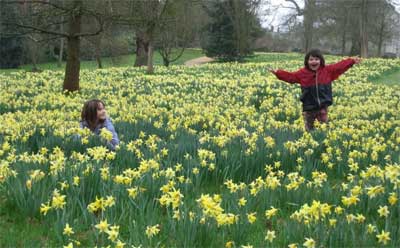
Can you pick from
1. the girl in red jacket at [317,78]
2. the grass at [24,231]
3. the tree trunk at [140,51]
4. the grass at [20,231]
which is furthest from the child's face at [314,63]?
the tree trunk at [140,51]

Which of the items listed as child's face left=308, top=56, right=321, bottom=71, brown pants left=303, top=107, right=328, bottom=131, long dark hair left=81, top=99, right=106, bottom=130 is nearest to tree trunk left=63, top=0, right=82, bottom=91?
long dark hair left=81, top=99, right=106, bottom=130

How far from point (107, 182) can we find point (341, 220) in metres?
1.75

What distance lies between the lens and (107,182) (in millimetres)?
3613

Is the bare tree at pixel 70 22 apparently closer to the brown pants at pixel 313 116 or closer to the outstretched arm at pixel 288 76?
the outstretched arm at pixel 288 76

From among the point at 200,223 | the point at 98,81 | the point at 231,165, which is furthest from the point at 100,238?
the point at 98,81

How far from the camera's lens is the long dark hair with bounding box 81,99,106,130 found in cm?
592

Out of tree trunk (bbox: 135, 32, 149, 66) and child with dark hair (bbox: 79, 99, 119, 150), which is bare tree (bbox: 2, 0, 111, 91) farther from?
tree trunk (bbox: 135, 32, 149, 66)

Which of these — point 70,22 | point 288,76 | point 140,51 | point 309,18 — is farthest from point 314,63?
point 309,18

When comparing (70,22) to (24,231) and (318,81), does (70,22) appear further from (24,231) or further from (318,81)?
(24,231)

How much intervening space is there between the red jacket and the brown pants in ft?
0.31

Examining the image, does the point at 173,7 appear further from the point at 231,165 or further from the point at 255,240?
the point at 255,240

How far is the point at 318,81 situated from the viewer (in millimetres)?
7109

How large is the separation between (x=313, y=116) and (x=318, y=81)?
1.83 feet

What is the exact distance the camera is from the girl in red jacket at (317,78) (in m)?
7.05
